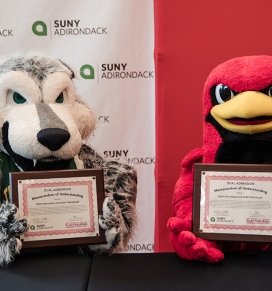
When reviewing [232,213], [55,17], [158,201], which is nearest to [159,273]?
[232,213]

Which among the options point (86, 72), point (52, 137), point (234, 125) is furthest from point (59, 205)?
point (86, 72)

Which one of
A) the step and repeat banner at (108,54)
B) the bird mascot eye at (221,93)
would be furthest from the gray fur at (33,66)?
the step and repeat banner at (108,54)

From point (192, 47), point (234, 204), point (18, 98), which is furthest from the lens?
point (192, 47)

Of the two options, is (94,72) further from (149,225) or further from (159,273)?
(159,273)

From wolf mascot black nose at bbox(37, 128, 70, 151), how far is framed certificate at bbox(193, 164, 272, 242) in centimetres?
27

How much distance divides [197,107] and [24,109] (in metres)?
0.75

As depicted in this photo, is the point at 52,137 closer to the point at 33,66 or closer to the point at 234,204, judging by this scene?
the point at 33,66

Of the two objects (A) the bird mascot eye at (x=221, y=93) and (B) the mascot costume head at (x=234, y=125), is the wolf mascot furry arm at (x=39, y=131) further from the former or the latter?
(A) the bird mascot eye at (x=221, y=93)

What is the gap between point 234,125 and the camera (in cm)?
91

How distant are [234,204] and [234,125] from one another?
6.1 inches

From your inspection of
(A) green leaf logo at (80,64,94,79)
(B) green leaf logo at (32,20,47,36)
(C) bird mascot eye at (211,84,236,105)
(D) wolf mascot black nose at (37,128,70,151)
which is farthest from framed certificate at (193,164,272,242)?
→ (B) green leaf logo at (32,20,47,36)

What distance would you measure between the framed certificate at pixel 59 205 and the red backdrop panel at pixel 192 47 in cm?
72

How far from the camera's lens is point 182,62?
1.54 meters

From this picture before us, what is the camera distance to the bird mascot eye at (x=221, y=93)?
0.93m
